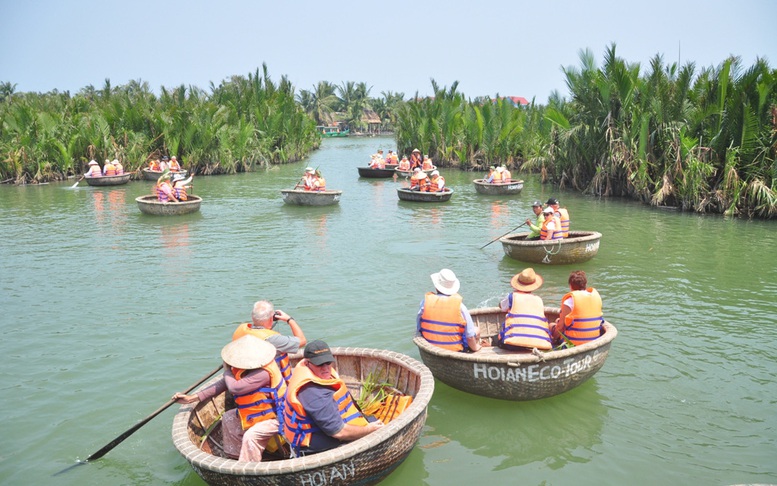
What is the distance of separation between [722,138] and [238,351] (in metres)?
19.1

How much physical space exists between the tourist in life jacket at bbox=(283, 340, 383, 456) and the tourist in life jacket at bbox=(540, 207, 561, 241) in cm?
918

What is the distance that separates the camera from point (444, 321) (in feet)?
24.0

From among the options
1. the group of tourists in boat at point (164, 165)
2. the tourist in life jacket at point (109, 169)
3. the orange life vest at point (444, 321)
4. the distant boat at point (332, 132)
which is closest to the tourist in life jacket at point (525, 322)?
the orange life vest at point (444, 321)

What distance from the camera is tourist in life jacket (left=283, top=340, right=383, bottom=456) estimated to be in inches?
210

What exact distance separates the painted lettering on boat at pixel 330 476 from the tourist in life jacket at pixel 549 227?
373 inches

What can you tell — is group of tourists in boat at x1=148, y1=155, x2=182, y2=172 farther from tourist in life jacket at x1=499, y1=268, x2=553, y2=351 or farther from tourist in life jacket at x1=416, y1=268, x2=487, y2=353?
tourist in life jacket at x1=499, y1=268, x2=553, y2=351

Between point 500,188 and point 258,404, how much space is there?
21.1 m

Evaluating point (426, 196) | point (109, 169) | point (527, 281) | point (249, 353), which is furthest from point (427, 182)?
point (249, 353)

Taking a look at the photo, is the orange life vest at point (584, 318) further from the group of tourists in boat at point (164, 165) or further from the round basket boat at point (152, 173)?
the round basket boat at point (152, 173)

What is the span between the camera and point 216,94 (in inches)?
1790

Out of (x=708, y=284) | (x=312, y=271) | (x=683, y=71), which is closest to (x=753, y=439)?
(x=708, y=284)

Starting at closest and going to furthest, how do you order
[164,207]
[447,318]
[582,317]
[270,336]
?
[270,336], [447,318], [582,317], [164,207]

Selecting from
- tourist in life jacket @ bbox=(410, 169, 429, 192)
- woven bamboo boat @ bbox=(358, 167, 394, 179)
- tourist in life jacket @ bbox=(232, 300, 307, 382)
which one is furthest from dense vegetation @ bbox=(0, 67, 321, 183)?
tourist in life jacket @ bbox=(232, 300, 307, 382)

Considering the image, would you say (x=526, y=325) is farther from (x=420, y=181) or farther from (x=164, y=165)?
(x=164, y=165)
